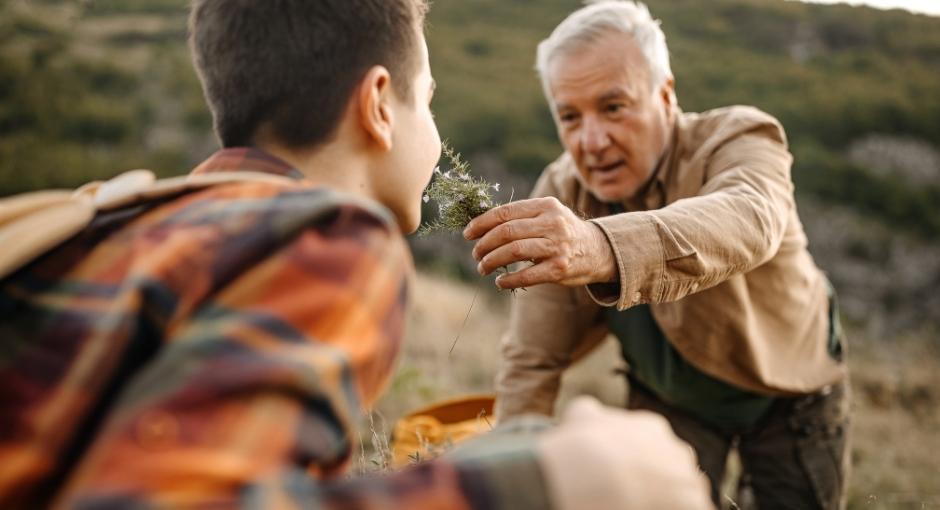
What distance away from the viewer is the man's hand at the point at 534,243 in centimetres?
204

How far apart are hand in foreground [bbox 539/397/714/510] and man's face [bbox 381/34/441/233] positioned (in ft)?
3.12

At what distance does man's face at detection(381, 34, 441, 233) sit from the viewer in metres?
1.94

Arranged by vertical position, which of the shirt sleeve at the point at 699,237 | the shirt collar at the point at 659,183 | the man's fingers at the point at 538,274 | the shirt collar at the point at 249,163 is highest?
the shirt collar at the point at 249,163

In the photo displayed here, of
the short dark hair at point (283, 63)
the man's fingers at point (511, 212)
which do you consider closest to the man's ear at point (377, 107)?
the short dark hair at point (283, 63)

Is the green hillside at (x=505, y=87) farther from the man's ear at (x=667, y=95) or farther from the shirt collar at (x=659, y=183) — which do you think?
the shirt collar at (x=659, y=183)

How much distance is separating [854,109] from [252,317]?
17.2m

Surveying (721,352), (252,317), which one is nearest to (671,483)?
(252,317)

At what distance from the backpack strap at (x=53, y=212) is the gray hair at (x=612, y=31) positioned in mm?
2422

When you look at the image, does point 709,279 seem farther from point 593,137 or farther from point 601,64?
point 601,64

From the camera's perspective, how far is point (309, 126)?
172cm

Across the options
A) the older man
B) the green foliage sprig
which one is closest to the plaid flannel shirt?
the green foliage sprig

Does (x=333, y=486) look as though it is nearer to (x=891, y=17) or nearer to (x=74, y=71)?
(x=74, y=71)

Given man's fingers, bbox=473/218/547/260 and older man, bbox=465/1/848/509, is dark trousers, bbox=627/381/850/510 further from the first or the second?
man's fingers, bbox=473/218/547/260

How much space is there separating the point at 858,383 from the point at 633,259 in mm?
6800
